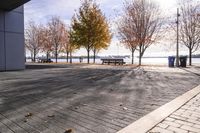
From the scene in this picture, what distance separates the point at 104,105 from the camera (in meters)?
6.09

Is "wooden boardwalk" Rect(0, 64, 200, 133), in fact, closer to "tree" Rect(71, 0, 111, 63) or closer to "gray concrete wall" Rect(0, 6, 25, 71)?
"gray concrete wall" Rect(0, 6, 25, 71)

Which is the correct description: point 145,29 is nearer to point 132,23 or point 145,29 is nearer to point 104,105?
point 132,23

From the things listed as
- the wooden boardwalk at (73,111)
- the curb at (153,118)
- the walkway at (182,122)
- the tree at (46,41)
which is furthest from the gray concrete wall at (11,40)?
the tree at (46,41)

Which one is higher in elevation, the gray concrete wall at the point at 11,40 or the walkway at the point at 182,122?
the gray concrete wall at the point at 11,40

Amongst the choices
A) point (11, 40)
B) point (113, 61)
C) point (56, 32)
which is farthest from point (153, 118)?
point (56, 32)

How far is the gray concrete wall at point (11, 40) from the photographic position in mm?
17562

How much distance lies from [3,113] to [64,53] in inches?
1652

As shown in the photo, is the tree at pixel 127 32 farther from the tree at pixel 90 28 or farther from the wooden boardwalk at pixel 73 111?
the wooden boardwalk at pixel 73 111

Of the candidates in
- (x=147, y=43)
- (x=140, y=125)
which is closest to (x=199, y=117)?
(x=140, y=125)

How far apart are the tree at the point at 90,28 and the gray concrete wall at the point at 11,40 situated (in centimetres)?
1548

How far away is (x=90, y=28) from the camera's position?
33.6 metres

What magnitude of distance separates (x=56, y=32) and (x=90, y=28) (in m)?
13.8

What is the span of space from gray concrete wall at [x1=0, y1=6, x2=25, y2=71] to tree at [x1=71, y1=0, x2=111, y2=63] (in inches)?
609

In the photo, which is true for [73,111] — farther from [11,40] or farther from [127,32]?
[127,32]
